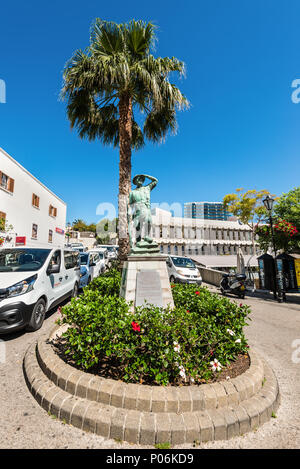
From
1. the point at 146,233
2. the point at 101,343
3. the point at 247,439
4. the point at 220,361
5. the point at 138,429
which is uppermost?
the point at 146,233

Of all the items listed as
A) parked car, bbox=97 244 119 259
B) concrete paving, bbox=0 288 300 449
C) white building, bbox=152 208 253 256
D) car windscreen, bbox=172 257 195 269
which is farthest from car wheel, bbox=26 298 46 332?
white building, bbox=152 208 253 256

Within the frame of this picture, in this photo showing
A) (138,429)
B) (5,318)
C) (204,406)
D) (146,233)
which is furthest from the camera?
(146,233)

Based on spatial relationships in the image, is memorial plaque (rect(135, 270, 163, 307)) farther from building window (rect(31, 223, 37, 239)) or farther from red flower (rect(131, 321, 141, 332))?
building window (rect(31, 223, 37, 239))

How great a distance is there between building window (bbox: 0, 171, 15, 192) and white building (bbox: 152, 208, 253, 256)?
69.3 ft

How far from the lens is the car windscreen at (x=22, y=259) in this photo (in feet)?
15.5

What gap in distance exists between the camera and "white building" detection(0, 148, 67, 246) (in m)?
14.0

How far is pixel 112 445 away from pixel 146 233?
12.2 feet

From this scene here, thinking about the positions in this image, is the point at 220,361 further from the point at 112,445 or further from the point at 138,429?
the point at 112,445

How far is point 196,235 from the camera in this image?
37844 mm

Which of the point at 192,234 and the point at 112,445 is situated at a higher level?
the point at 192,234

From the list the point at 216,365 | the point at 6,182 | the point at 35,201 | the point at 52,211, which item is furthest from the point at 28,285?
the point at 52,211

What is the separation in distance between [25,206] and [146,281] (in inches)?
618
